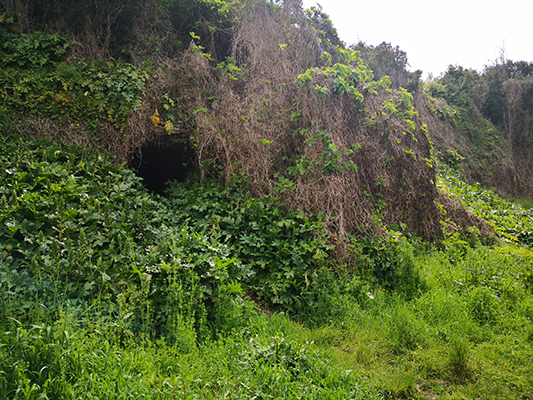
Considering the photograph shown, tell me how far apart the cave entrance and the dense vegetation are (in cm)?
28

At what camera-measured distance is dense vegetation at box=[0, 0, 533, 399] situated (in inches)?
110

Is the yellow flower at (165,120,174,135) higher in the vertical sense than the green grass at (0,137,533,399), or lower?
higher

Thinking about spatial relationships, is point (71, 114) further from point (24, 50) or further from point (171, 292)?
point (171, 292)

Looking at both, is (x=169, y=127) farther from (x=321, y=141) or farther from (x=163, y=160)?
(x=321, y=141)

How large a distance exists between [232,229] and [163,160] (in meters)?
3.63

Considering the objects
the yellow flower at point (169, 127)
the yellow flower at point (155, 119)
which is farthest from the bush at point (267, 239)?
the yellow flower at point (155, 119)

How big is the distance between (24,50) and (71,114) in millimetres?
1577

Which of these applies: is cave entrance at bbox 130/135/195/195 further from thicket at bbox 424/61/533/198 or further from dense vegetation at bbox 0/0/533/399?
thicket at bbox 424/61/533/198

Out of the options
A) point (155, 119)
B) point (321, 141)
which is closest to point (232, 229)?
point (321, 141)

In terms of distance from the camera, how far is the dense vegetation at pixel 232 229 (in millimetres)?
2787

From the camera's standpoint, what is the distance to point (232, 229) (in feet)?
17.4

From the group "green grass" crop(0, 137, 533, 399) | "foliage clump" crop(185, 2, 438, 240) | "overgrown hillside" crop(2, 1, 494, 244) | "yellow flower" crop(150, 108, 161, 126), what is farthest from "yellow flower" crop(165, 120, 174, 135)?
"green grass" crop(0, 137, 533, 399)

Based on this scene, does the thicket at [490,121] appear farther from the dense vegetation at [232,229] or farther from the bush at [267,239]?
the bush at [267,239]

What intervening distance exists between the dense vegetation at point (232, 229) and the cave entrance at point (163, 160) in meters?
0.28
